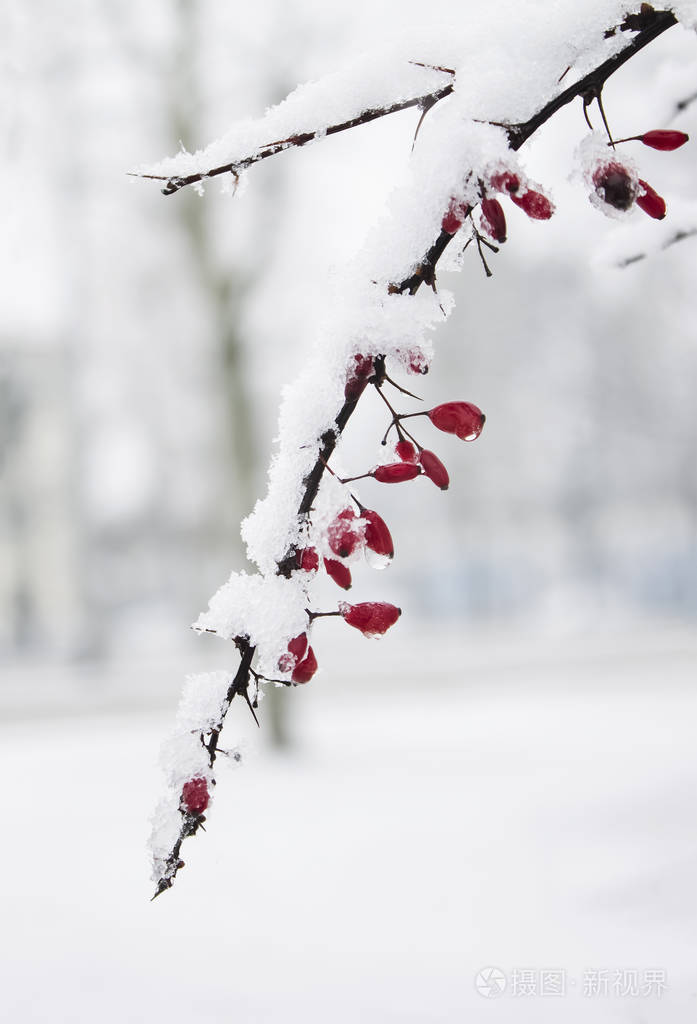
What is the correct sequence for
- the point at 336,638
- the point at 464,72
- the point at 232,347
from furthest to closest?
the point at 336,638 < the point at 232,347 < the point at 464,72

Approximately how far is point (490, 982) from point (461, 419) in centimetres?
95

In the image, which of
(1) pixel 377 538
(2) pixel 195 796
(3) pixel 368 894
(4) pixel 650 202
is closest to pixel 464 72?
(4) pixel 650 202

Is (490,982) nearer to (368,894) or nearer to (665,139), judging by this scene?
(368,894)

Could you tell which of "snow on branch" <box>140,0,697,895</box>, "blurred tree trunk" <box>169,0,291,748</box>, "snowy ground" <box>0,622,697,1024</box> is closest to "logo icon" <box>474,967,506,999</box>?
"snowy ground" <box>0,622,697,1024</box>

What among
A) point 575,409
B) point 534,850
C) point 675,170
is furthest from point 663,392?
point 534,850

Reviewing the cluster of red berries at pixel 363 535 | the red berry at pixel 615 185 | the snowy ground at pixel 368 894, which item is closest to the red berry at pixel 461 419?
the cluster of red berries at pixel 363 535

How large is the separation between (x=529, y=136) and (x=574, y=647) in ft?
35.1

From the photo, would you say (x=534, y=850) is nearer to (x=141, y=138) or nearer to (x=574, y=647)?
(x=141, y=138)

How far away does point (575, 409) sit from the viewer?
13938 millimetres

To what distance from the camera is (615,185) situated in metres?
0.74

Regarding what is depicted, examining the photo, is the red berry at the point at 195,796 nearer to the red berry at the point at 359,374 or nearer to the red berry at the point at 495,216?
the red berry at the point at 359,374

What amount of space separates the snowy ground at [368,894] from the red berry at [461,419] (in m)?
0.39

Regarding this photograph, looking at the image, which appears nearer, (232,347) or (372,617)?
(372,617)

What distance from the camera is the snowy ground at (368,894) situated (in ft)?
4.00
